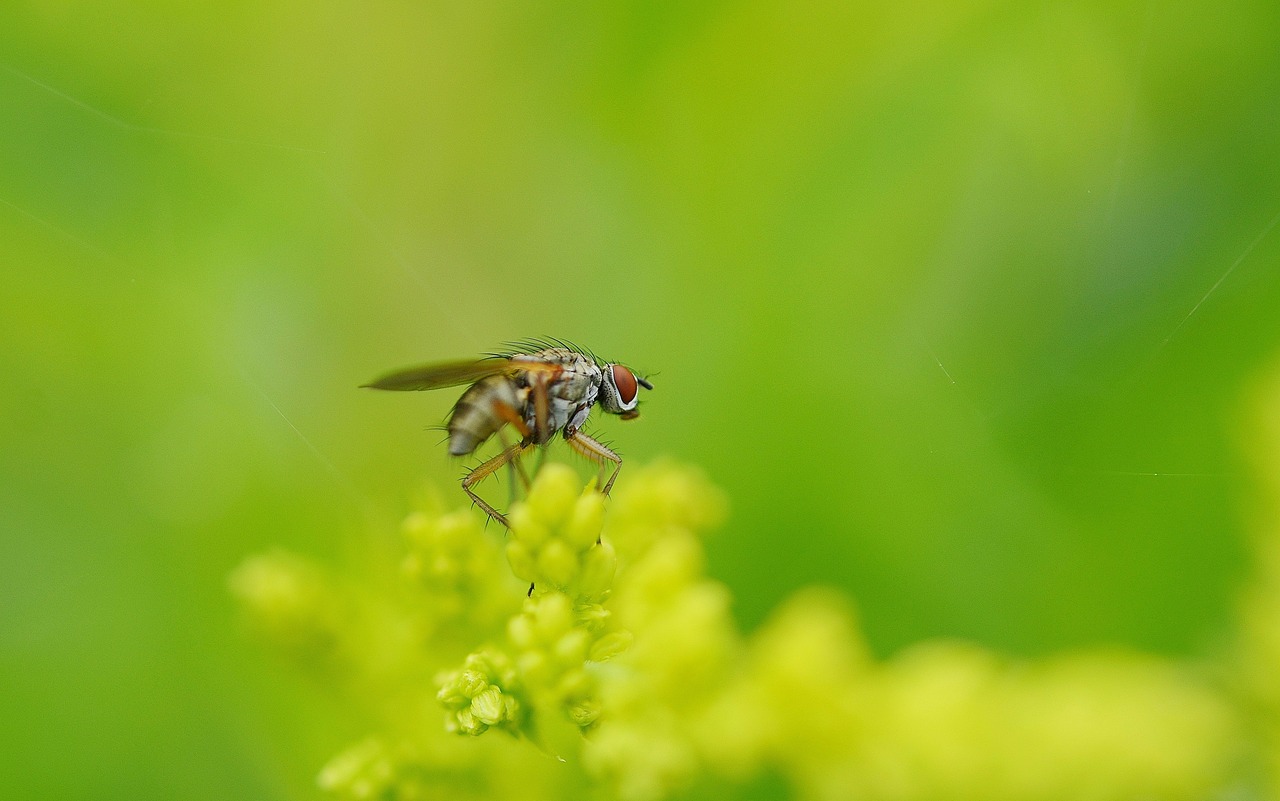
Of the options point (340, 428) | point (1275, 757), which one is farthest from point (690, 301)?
point (1275, 757)

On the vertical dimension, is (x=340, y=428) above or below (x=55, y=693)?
above

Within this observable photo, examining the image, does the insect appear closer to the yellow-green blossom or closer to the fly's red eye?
the fly's red eye

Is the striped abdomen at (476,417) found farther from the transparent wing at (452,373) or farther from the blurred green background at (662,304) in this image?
the blurred green background at (662,304)

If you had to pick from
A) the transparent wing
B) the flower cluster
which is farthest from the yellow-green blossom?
the transparent wing

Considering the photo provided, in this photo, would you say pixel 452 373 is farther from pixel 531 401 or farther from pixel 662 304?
pixel 662 304

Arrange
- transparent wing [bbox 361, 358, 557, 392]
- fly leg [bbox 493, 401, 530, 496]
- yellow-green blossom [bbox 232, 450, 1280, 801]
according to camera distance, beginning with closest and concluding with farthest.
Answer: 1. yellow-green blossom [bbox 232, 450, 1280, 801]
2. transparent wing [bbox 361, 358, 557, 392]
3. fly leg [bbox 493, 401, 530, 496]

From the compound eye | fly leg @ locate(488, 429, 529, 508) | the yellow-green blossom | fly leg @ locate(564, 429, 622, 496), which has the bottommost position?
the yellow-green blossom

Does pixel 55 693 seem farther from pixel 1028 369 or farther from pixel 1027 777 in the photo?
pixel 1028 369

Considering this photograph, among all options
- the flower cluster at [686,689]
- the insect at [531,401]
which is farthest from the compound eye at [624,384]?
the flower cluster at [686,689]
